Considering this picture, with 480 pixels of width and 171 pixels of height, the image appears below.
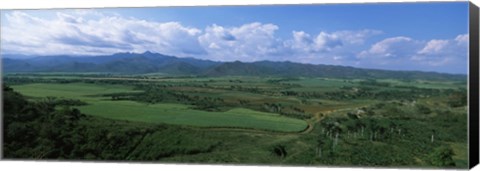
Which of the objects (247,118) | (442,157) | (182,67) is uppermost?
(182,67)

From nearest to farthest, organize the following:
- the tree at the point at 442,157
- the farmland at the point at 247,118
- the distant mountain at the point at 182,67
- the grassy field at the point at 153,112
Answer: the tree at the point at 442,157
the farmland at the point at 247,118
the distant mountain at the point at 182,67
the grassy field at the point at 153,112

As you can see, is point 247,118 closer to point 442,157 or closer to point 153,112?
point 153,112

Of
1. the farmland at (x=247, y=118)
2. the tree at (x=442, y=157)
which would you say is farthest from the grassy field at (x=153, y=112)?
the tree at (x=442, y=157)

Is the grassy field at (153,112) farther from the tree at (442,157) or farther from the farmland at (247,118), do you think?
the tree at (442,157)

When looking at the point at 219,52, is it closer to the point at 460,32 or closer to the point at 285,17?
the point at 285,17

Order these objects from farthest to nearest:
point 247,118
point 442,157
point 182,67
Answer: point 182,67
point 247,118
point 442,157

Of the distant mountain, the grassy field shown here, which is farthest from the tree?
the grassy field

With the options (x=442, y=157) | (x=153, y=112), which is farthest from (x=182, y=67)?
(x=442, y=157)
